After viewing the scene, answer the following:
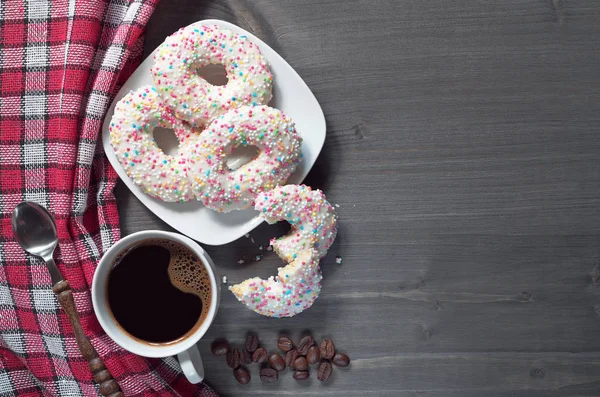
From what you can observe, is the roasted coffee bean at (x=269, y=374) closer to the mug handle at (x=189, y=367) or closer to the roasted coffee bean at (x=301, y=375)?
the roasted coffee bean at (x=301, y=375)

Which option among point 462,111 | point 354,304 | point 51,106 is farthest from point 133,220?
point 462,111

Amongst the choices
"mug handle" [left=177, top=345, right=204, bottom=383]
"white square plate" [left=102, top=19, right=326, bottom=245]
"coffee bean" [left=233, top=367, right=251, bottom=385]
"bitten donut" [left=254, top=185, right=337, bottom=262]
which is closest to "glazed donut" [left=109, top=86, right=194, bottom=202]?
"white square plate" [left=102, top=19, right=326, bottom=245]

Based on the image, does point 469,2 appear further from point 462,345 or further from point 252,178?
point 462,345

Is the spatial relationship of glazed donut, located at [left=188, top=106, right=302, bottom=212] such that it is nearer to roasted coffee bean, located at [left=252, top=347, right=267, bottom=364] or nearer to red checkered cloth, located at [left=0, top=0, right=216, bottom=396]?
red checkered cloth, located at [left=0, top=0, right=216, bottom=396]

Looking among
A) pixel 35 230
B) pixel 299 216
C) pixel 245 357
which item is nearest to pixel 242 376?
pixel 245 357

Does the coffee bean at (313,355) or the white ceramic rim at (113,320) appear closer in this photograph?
the white ceramic rim at (113,320)

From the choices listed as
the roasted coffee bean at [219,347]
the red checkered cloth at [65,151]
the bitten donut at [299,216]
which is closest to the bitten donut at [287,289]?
the bitten donut at [299,216]

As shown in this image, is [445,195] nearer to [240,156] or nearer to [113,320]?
[240,156]
